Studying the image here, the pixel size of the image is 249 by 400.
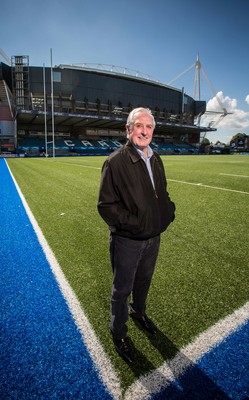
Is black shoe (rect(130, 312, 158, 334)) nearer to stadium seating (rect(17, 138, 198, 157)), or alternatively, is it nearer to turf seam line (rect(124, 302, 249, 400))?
turf seam line (rect(124, 302, 249, 400))

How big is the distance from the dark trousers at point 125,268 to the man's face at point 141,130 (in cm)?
79

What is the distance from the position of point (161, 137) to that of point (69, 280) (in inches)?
2965

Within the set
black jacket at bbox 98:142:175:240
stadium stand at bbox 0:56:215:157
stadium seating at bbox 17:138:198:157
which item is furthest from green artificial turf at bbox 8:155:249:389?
stadium seating at bbox 17:138:198:157

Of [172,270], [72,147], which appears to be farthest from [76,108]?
[172,270]

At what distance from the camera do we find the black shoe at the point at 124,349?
184 cm

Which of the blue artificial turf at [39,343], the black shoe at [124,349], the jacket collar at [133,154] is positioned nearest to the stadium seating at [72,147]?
the blue artificial turf at [39,343]

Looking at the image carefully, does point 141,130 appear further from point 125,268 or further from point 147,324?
point 147,324

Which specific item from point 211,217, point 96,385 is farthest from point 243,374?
point 211,217

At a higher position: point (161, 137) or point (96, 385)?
point (161, 137)

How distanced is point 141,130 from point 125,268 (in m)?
1.13

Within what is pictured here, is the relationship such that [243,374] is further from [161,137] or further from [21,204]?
[161,137]

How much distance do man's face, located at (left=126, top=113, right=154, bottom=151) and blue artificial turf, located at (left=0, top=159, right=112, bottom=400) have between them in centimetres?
180

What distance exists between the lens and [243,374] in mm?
1724

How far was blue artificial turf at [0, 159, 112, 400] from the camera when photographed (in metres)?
1.64
